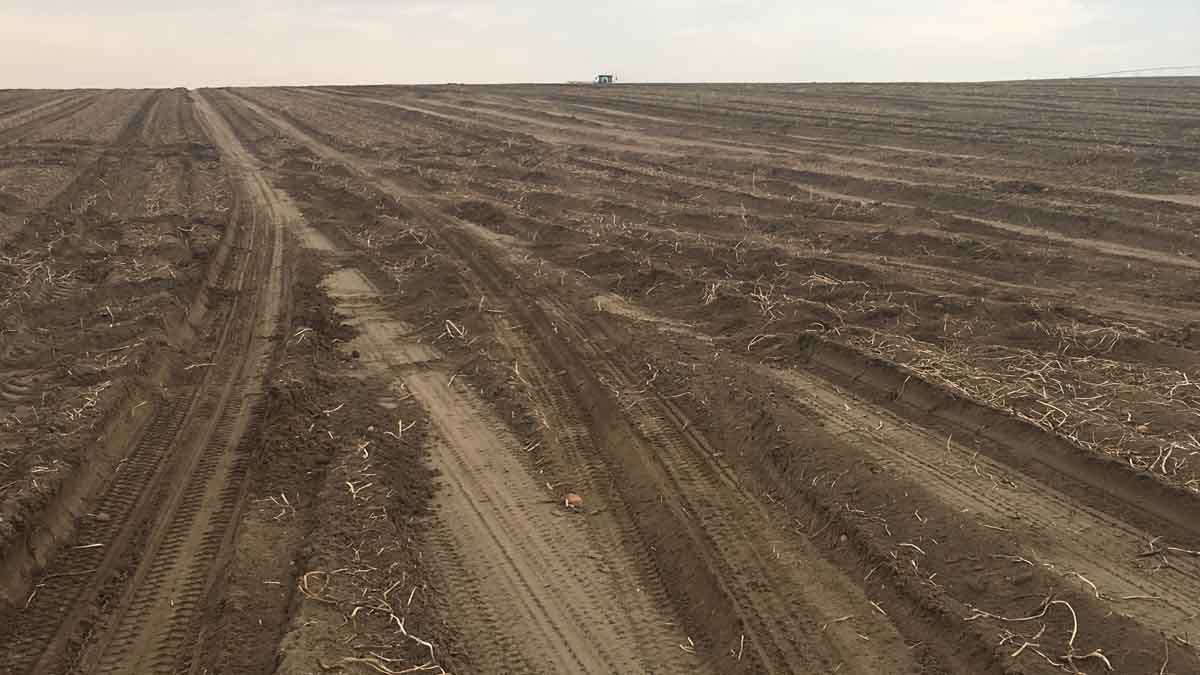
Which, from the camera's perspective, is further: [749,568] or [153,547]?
[153,547]

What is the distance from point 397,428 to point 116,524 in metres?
2.15

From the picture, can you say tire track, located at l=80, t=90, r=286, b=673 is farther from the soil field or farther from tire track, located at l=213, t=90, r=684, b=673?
tire track, located at l=213, t=90, r=684, b=673

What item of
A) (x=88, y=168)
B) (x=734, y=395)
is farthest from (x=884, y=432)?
(x=88, y=168)

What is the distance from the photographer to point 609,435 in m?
6.85

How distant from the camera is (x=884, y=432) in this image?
667 cm

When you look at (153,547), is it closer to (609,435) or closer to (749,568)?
(609,435)

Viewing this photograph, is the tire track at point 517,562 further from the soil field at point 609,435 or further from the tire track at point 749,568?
the tire track at point 749,568

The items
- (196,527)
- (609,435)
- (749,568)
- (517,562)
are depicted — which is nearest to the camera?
(749,568)

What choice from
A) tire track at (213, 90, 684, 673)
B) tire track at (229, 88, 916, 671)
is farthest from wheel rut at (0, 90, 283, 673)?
tire track at (229, 88, 916, 671)

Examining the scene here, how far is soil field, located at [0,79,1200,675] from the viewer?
4.62 meters

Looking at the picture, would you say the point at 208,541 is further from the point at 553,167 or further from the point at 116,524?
the point at 553,167

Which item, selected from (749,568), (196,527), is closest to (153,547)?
(196,527)

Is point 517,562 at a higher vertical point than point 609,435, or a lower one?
lower

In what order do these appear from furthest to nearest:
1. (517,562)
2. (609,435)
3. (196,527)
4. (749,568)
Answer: (609,435)
(196,527)
(517,562)
(749,568)
